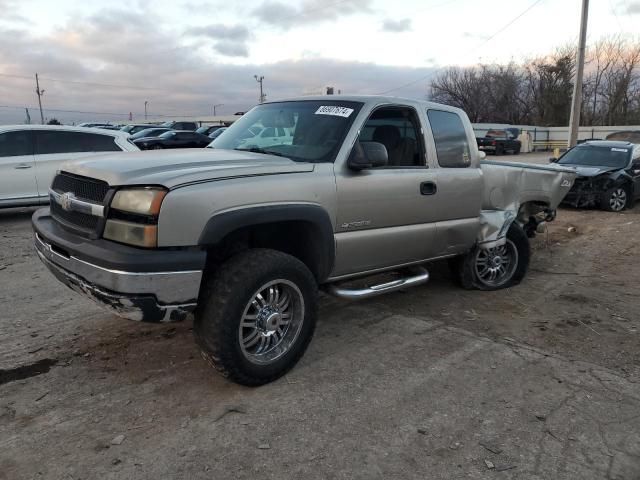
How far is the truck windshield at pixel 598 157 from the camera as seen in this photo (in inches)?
484

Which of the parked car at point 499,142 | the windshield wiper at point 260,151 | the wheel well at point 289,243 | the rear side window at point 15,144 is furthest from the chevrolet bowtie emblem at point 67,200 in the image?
the parked car at point 499,142

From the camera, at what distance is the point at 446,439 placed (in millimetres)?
3027

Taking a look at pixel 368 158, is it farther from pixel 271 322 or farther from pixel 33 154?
pixel 33 154

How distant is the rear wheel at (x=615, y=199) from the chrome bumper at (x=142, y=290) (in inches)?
433

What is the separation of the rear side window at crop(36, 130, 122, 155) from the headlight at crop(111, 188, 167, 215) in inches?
304

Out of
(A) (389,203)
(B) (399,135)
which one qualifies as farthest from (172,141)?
(A) (389,203)

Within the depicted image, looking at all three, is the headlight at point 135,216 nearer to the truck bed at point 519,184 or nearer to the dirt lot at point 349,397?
the dirt lot at point 349,397

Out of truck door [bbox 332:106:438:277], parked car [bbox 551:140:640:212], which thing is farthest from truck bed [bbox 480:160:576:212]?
parked car [bbox 551:140:640:212]

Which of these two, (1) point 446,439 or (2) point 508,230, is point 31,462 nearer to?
(1) point 446,439

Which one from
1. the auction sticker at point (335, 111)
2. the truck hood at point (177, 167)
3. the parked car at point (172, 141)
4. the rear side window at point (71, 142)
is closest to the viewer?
the truck hood at point (177, 167)

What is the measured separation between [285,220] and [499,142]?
110ft

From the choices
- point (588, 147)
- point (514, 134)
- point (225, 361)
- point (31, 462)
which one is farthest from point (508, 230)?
point (514, 134)

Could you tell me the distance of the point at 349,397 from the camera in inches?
137

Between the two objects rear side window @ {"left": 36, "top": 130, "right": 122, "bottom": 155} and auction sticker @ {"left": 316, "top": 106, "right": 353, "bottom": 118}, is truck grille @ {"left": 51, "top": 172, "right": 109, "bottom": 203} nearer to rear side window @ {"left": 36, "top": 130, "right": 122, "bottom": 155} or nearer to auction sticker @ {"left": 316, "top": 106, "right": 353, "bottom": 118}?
auction sticker @ {"left": 316, "top": 106, "right": 353, "bottom": 118}
